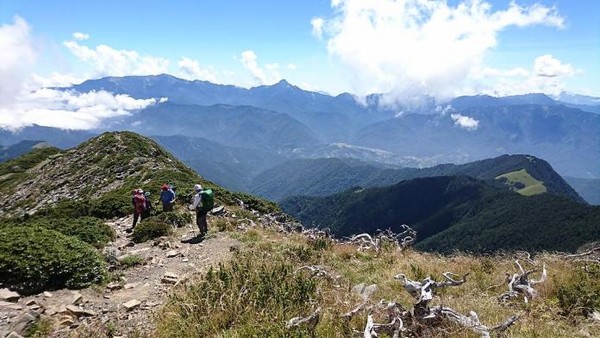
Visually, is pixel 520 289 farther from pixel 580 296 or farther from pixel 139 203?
pixel 139 203

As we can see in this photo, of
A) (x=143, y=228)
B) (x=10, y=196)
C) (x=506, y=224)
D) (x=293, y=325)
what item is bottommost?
(x=506, y=224)

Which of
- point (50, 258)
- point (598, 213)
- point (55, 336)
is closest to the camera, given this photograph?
point (55, 336)

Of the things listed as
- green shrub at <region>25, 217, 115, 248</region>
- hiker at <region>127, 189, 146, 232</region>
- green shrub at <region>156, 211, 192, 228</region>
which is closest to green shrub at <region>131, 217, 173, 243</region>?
green shrub at <region>25, 217, 115, 248</region>

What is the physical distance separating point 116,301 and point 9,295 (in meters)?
2.24

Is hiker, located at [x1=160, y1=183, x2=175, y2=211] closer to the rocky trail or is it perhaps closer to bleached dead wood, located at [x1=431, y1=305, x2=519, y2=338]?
the rocky trail

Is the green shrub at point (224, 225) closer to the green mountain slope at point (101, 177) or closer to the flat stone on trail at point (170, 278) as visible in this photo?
the flat stone on trail at point (170, 278)

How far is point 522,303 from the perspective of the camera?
8008 mm

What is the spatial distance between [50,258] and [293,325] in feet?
25.7

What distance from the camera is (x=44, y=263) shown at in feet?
34.6

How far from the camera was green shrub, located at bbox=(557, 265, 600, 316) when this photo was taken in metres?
8.02

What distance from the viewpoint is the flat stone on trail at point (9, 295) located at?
9.25 meters

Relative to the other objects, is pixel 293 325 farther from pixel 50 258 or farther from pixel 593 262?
pixel 593 262

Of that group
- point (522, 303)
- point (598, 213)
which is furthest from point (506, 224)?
point (522, 303)

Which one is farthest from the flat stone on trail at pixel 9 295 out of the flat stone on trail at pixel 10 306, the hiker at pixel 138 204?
the hiker at pixel 138 204
